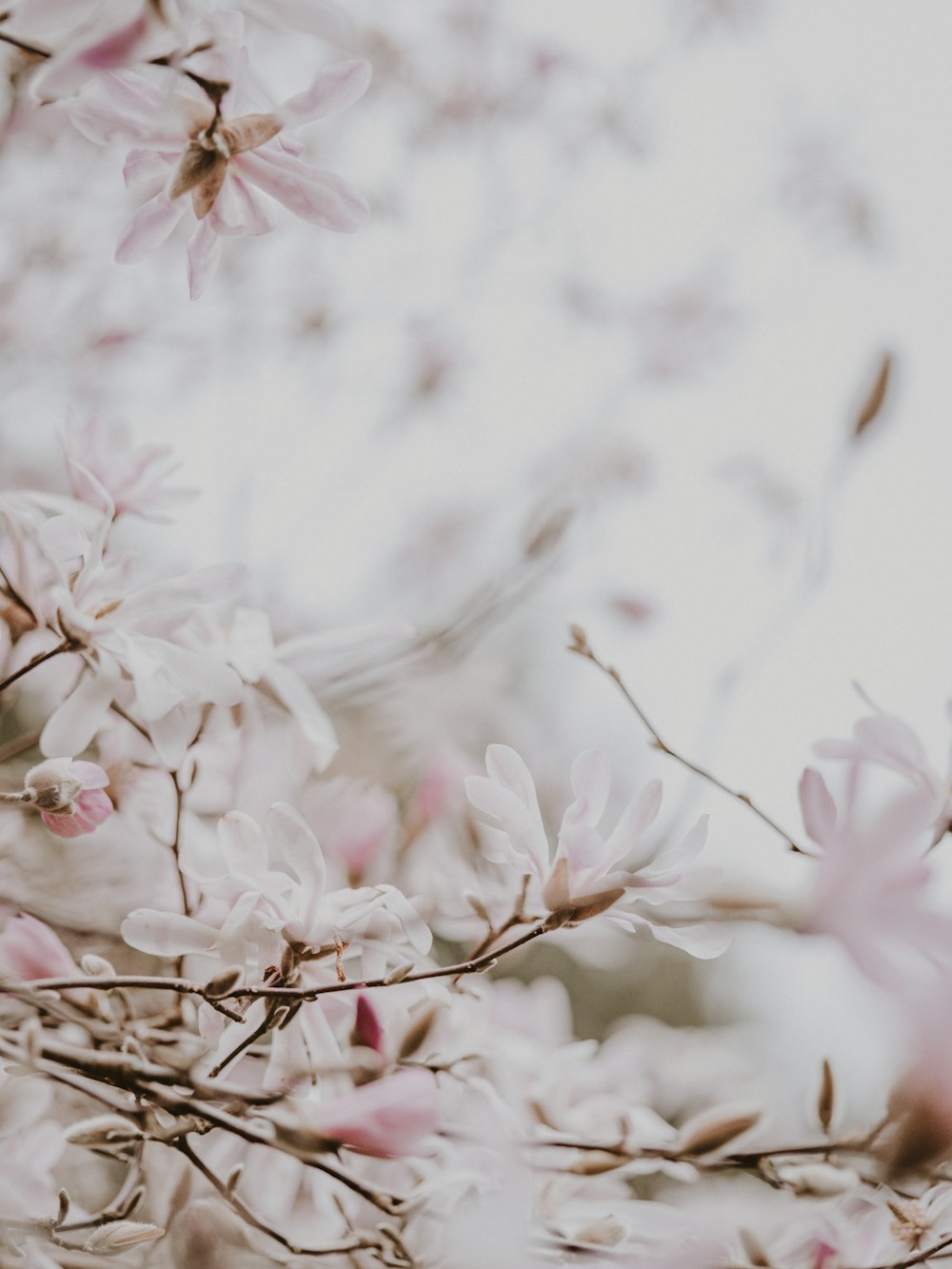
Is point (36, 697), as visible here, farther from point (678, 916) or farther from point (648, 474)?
point (648, 474)

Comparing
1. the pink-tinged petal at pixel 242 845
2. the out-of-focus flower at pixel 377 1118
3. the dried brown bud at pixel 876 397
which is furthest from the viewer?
the dried brown bud at pixel 876 397

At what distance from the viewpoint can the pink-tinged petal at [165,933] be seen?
0.36 meters

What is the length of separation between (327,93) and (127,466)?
0.69 ft

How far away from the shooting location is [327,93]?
0.35 meters

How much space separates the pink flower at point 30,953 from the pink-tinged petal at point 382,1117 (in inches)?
5.6

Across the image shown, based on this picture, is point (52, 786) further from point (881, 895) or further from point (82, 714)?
point (881, 895)

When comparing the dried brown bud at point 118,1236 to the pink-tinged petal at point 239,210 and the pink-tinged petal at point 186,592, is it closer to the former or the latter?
the pink-tinged petal at point 186,592

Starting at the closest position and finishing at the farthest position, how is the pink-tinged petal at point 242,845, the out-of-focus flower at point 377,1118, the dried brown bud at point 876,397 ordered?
the out-of-focus flower at point 377,1118, the pink-tinged petal at point 242,845, the dried brown bud at point 876,397

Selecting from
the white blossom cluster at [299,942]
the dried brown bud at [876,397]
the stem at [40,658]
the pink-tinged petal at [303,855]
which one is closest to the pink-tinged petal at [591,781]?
the white blossom cluster at [299,942]

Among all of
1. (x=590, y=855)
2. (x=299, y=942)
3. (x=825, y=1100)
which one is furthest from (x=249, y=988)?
(x=825, y=1100)

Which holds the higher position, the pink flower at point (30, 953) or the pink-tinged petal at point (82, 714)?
the pink-tinged petal at point (82, 714)

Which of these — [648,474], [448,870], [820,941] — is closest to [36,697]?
[448,870]

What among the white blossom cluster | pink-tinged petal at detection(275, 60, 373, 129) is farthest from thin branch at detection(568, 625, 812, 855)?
pink-tinged petal at detection(275, 60, 373, 129)

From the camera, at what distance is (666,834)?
602mm
